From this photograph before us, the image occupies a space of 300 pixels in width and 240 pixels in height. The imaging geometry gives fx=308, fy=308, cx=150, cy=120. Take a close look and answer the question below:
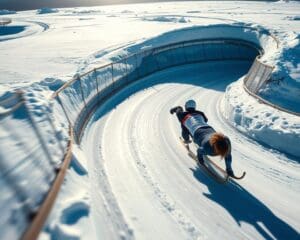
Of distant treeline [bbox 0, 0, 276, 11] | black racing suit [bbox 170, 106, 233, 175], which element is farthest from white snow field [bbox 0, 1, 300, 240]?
distant treeline [bbox 0, 0, 276, 11]

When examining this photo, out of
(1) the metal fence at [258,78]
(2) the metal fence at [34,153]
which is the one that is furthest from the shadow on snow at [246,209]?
(1) the metal fence at [258,78]

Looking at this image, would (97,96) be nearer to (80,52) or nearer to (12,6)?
(80,52)

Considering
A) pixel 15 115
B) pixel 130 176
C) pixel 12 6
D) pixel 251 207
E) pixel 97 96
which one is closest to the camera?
pixel 15 115

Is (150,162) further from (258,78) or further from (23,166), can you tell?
(258,78)

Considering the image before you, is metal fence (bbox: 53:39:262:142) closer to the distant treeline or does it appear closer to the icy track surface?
the icy track surface

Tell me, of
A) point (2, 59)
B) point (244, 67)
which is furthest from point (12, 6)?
point (244, 67)

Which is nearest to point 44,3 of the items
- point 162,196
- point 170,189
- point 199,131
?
point 199,131

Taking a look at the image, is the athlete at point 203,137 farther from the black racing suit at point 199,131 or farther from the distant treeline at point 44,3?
the distant treeline at point 44,3
